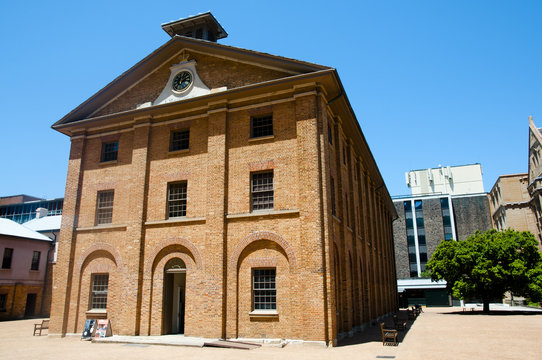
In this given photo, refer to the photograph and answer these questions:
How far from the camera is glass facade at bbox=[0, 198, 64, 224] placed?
51.7 meters

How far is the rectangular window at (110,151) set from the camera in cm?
2128

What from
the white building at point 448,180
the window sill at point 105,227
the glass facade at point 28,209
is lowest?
the window sill at point 105,227

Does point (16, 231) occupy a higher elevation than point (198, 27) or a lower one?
lower

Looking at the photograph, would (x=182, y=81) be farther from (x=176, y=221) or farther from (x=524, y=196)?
(x=524, y=196)

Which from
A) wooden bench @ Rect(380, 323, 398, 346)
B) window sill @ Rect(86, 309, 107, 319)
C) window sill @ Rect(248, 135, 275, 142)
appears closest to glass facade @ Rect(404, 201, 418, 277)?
wooden bench @ Rect(380, 323, 398, 346)

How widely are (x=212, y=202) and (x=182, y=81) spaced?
22.1ft

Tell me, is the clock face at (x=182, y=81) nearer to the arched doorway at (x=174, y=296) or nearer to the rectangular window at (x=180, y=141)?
the rectangular window at (x=180, y=141)

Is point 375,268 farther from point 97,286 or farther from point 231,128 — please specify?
point 97,286

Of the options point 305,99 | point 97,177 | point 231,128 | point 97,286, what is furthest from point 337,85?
point 97,286

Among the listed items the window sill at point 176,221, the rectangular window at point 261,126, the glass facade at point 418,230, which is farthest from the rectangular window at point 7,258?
the glass facade at point 418,230

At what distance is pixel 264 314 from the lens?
51.7 feet

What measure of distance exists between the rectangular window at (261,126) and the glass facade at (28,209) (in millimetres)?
41590

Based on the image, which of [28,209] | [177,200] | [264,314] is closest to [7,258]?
[28,209]

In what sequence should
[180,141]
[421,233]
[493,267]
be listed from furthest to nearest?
[421,233] < [493,267] < [180,141]
